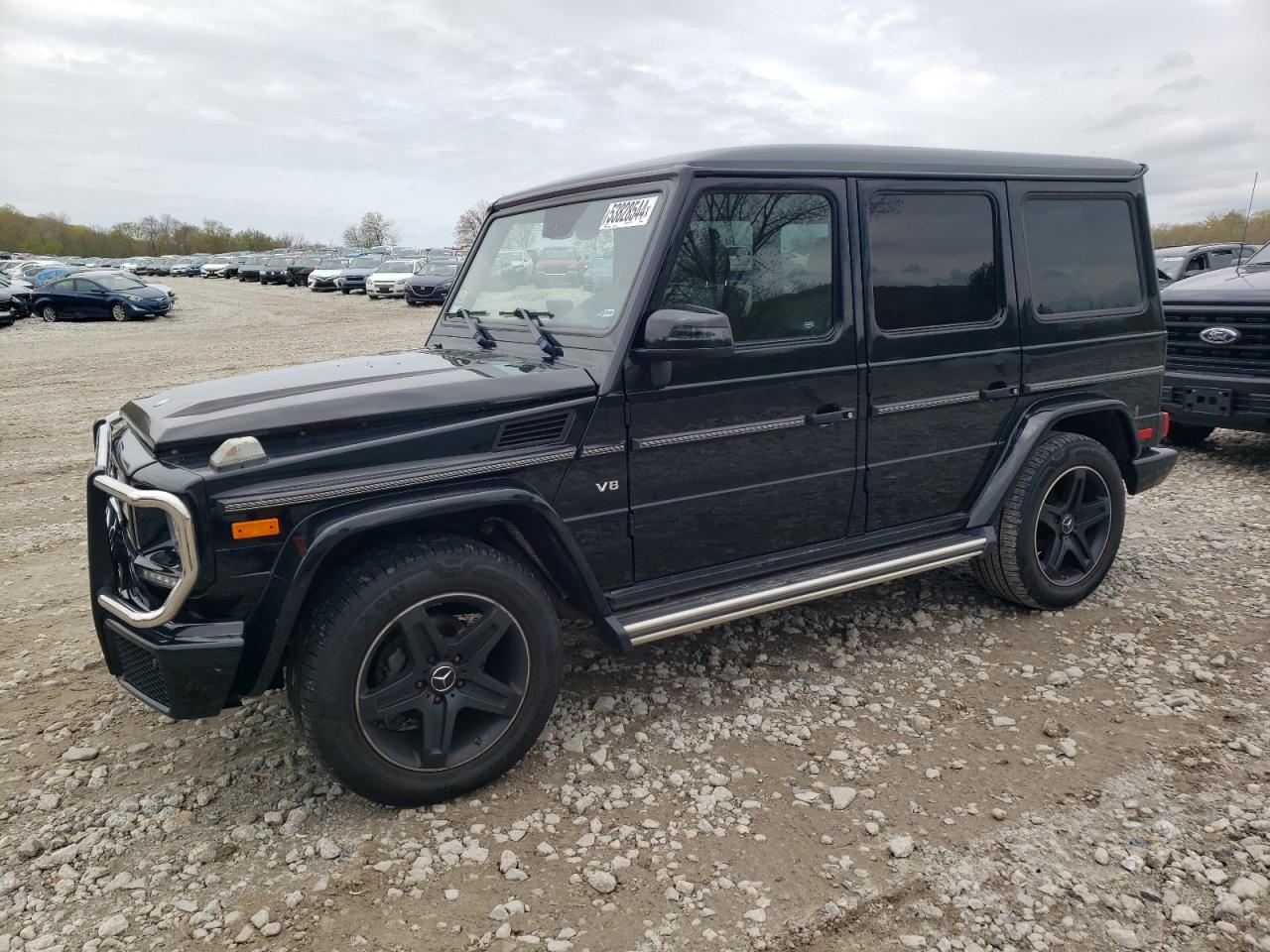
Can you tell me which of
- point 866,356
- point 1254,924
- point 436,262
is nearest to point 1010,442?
point 866,356

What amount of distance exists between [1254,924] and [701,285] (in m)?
2.63

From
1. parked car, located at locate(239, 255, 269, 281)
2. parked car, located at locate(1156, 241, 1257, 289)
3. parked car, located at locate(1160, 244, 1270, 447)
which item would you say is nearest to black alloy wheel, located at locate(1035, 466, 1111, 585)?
parked car, located at locate(1160, 244, 1270, 447)

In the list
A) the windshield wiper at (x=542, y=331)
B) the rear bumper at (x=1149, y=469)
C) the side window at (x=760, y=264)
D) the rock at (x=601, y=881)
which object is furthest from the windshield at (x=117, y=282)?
the rock at (x=601, y=881)

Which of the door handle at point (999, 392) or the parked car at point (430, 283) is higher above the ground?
the parked car at point (430, 283)

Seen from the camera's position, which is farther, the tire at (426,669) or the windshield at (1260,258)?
the windshield at (1260,258)

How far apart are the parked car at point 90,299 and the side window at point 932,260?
27.8 metres

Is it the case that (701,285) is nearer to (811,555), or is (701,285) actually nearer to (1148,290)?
(811,555)

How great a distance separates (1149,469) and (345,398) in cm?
416

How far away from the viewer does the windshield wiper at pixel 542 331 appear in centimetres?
354

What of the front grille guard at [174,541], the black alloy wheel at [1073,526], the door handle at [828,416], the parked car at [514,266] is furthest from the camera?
the black alloy wheel at [1073,526]

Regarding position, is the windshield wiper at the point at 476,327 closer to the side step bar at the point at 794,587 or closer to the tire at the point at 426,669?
the tire at the point at 426,669

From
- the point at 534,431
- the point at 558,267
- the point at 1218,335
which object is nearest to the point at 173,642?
the point at 534,431

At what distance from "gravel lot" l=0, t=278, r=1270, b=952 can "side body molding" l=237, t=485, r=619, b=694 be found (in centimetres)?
67

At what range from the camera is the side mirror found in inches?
124
